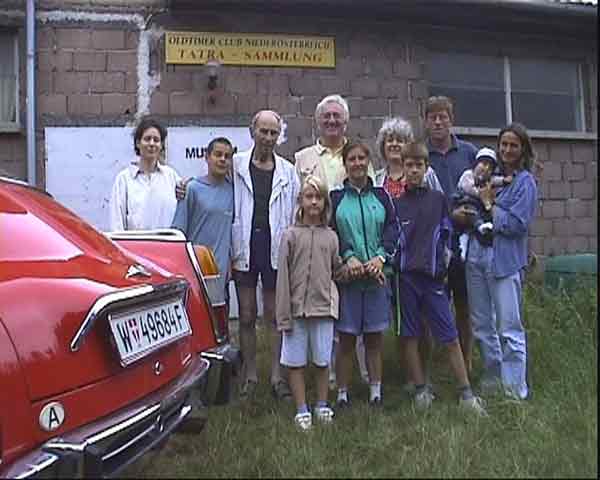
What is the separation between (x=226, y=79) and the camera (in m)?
7.00

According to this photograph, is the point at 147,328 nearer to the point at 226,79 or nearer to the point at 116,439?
the point at 116,439

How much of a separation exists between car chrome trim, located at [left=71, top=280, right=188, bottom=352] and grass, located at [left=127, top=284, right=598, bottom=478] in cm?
73

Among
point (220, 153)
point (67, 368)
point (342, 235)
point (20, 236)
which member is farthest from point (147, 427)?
point (220, 153)

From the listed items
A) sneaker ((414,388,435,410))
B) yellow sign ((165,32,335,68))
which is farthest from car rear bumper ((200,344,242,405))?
yellow sign ((165,32,335,68))

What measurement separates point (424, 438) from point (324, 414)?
0.73m

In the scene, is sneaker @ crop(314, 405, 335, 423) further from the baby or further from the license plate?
the baby

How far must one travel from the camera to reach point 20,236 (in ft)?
8.77

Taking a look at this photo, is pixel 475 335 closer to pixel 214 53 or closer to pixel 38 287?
pixel 38 287

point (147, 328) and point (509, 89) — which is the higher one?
point (509, 89)

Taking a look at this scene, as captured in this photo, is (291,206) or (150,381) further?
(291,206)

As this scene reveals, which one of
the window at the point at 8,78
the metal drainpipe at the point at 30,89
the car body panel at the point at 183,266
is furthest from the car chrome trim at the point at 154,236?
the window at the point at 8,78

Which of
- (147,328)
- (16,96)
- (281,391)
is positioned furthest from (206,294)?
(16,96)

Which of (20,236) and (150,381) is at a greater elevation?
(20,236)

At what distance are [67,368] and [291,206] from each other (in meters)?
2.42
